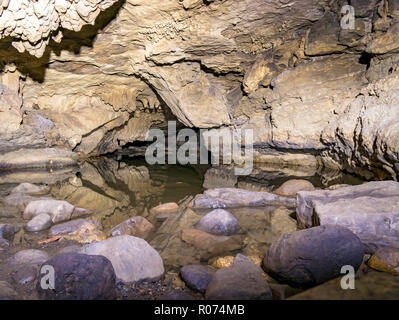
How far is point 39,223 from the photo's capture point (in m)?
3.26

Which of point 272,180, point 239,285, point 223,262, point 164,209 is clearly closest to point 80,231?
point 164,209

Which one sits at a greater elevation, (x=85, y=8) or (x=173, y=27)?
(x=173, y=27)

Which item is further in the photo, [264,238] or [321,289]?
[264,238]

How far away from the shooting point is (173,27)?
5938 mm

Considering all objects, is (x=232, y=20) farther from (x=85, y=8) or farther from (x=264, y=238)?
(x=264, y=238)

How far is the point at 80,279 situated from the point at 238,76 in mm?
8241

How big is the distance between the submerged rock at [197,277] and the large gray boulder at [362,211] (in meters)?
1.29

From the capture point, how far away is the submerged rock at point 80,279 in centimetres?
178

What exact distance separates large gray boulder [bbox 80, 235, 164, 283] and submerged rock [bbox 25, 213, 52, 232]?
4.51 ft

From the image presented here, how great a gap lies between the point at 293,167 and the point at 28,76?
9.00 m

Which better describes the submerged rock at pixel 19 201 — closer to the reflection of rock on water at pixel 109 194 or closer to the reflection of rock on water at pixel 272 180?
the reflection of rock on water at pixel 109 194

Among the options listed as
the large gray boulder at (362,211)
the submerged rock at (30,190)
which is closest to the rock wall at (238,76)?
the large gray boulder at (362,211)
